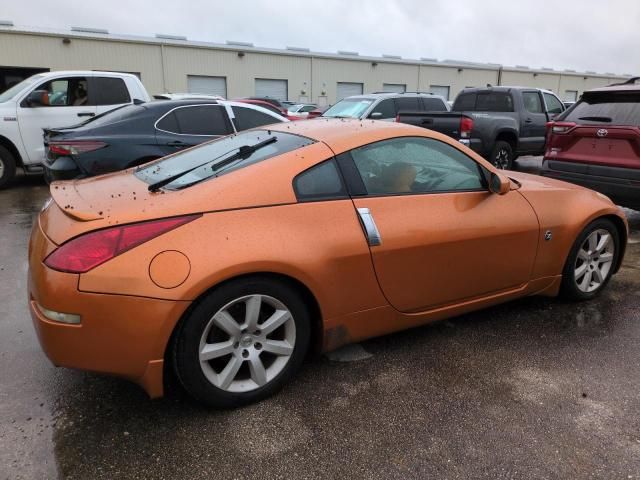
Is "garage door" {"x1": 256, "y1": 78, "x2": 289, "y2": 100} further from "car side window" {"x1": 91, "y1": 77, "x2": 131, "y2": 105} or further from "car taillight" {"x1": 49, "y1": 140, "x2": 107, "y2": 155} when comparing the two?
"car taillight" {"x1": 49, "y1": 140, "x2": 107, "y2": 155}

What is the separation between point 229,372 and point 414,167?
166cm

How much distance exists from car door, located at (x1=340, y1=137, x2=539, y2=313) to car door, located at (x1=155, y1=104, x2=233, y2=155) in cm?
397

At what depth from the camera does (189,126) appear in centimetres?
659

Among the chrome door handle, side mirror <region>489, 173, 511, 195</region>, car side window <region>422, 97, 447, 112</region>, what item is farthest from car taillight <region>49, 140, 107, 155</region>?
car side window <region>422, 97, 447, 112</region>

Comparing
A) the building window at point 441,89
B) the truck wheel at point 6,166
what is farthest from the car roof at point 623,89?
the building window at point 441,89

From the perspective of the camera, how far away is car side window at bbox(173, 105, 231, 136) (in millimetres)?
6566

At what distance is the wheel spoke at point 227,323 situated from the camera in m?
2.42

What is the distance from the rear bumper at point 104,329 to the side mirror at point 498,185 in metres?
2.11

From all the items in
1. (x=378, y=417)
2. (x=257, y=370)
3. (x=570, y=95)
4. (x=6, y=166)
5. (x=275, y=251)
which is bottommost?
(x=378, y=417)

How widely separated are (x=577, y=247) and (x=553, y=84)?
44.9m

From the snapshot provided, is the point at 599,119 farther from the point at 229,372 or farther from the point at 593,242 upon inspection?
the point at 229,372

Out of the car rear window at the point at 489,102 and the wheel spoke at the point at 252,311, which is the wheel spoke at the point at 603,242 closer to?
the wheel spoke at the point at 252,311

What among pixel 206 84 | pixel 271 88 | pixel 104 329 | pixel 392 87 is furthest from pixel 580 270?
pixel 392 87

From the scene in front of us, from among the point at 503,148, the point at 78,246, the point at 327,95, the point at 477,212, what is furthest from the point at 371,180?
the point at 327,95
